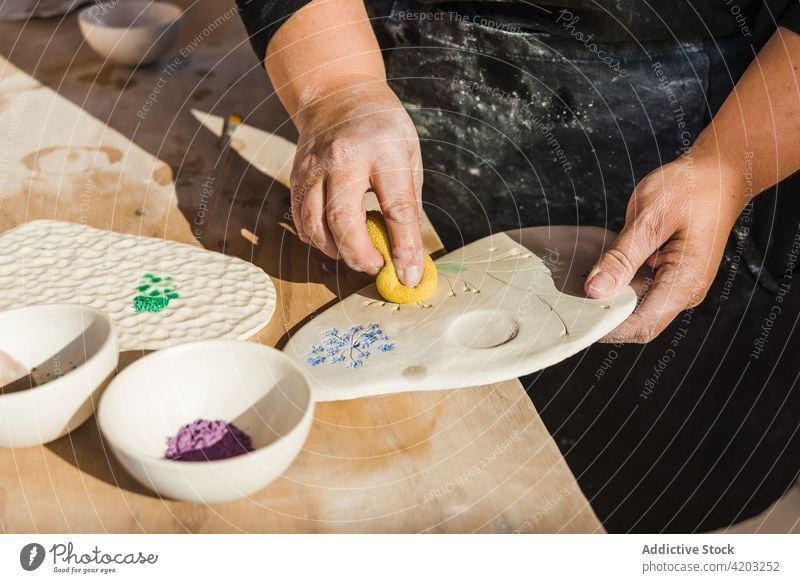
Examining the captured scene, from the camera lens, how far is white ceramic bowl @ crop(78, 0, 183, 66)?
3.37 ft

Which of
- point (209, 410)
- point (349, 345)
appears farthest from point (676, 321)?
point (209, 410)

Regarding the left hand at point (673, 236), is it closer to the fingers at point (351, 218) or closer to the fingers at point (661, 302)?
the fingers at point (661, 302)

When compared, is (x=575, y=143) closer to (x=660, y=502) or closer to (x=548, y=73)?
(x=548, y=73)

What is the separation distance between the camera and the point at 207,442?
0.52 m

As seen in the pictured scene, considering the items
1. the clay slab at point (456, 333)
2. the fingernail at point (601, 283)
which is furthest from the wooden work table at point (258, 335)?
the fingernail at point (601, 283)

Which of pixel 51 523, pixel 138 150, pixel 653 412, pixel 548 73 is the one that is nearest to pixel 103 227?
pixel 138 150

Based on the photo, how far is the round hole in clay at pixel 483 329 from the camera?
25.1 inches

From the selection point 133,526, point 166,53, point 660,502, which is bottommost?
point 660,502

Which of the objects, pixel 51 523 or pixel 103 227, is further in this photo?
pixel 103 227

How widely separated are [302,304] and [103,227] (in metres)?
0.24

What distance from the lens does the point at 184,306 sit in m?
0.66

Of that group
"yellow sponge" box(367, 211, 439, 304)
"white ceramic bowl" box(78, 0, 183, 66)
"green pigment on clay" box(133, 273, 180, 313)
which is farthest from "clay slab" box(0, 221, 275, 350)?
"white ceramic bowl" box(78, 0, 183, 66)

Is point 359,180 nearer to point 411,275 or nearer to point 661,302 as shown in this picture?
point 411,275

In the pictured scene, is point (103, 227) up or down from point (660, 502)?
up
